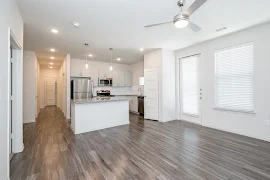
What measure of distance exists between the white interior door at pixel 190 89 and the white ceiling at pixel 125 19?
0.95 metres

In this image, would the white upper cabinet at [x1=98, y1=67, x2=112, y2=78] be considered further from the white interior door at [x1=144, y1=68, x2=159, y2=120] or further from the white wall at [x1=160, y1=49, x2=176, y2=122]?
the white wall at [x1=160, y1=49, x2=176, y2=122]

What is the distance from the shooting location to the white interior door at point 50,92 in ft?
31.1

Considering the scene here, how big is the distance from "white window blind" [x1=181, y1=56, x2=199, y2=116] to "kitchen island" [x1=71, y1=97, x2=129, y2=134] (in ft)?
7.68

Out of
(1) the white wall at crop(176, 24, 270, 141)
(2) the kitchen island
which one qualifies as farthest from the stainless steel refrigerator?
(1) the white wall at crop(176, 24, 270, 141)

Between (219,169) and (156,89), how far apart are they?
3.41 metres

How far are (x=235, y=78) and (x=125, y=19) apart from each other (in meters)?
3.41

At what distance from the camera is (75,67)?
6.43 meters

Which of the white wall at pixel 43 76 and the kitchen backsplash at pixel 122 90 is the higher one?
the white wall at pixel 43 76

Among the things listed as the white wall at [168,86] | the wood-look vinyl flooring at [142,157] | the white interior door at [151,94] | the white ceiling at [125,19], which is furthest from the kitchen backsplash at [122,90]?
the wood-look vinyl flooring at [142,157]

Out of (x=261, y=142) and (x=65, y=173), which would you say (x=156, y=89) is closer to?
(x=261, y=142)

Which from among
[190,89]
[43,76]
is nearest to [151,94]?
[190,89]


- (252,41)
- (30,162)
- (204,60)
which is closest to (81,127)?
(30,162)

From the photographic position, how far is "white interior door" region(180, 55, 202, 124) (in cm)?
470

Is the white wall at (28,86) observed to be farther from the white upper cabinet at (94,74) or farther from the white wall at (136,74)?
the white wall at (136,74)
